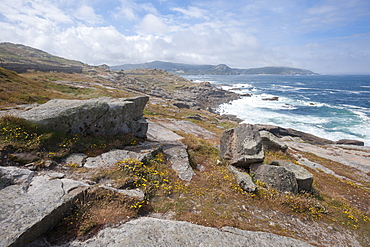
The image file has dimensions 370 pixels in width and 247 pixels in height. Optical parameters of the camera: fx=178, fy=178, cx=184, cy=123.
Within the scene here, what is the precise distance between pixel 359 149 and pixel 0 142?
2351 inches

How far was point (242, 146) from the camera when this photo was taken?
1756 centimetres

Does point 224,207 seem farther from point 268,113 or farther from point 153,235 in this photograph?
point 268,113

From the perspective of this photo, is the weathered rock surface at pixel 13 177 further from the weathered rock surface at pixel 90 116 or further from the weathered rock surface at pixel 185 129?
the weathered rock surface at pixel 185 129

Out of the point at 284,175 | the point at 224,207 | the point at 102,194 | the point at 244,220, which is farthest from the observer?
the point at 284,175

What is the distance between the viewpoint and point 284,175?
1457 centimetres

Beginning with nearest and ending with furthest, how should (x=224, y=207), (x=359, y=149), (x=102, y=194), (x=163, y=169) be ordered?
(x=102, y=194) < (x=224, y=207) < (x=163, y=169) < (x=359, y=149)

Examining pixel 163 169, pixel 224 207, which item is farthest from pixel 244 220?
pixel 163 169

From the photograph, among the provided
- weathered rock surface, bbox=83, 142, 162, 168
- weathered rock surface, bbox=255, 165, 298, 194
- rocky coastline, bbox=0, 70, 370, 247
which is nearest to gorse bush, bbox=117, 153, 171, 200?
rocky coastline, bbox=0, 70, 370, 247

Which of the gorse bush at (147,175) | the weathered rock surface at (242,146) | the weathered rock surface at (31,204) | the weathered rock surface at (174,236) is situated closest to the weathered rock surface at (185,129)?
the weathered rock surface at (242,146)

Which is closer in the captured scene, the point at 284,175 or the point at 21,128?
the point at 21,128

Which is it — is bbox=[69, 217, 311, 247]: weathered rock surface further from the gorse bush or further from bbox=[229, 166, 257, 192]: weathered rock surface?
bbox=[229, 166, 257, 192]: weathered rock surface

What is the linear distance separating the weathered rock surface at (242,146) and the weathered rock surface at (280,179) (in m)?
1.72

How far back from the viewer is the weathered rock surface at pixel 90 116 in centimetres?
1359

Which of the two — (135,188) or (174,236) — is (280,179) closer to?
(174,236)
